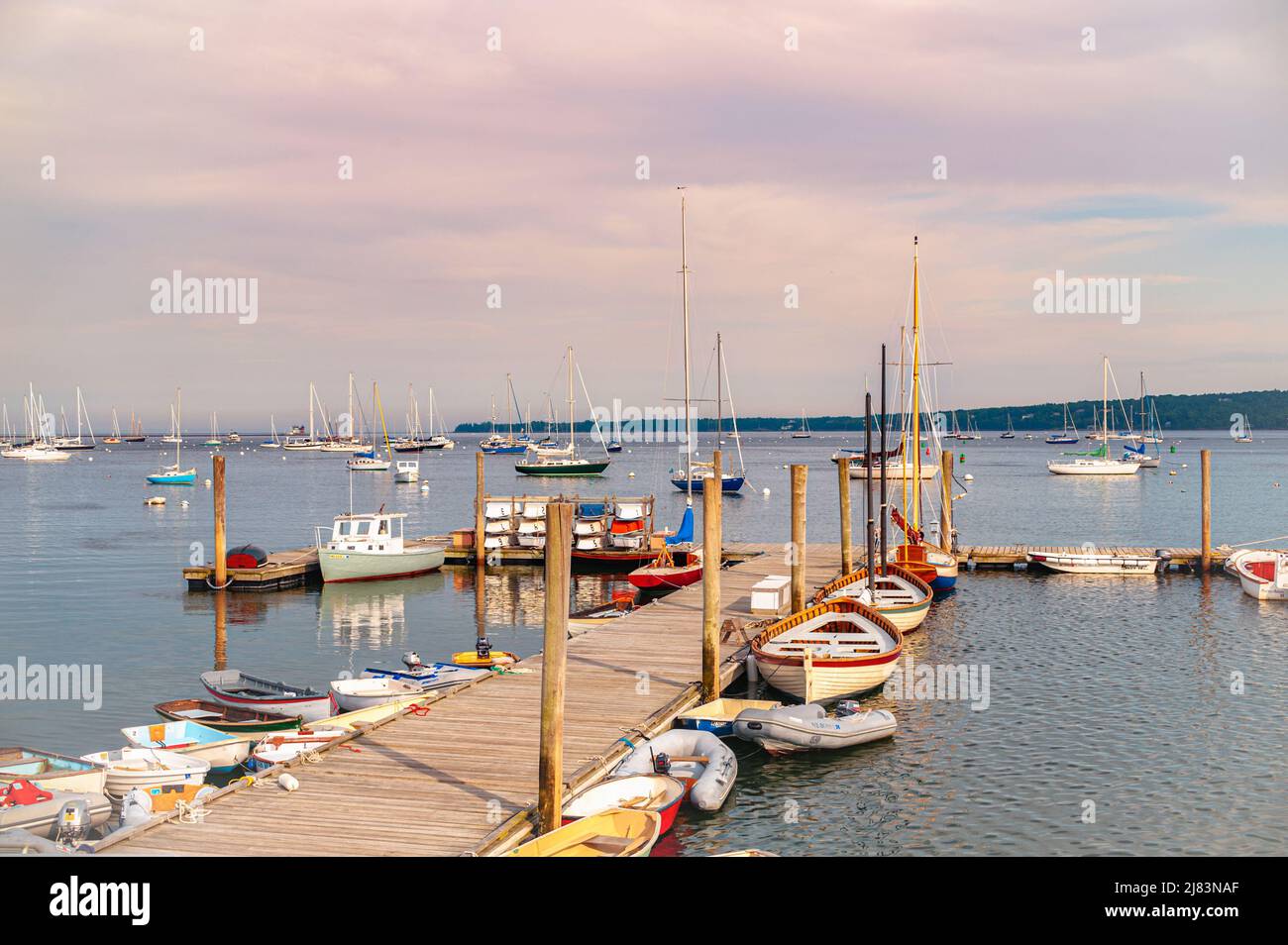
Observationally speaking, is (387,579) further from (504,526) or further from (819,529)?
(819,529)

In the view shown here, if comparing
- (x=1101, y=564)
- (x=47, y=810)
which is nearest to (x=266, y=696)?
(x=47, y=810)

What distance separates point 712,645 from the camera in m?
22.8

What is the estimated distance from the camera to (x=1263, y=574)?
39969 mm

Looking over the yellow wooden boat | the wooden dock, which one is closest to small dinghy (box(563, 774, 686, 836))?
the yellow wooden boat

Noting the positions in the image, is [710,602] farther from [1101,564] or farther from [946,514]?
[1101,564]

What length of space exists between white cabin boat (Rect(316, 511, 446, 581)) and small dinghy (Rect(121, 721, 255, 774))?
75.2 feet

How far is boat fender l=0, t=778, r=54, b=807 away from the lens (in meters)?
16.1

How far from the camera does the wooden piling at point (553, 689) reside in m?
14.6

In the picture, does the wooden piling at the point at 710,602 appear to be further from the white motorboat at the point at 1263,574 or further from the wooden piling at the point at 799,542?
the white motorboat at the point at 1263,574

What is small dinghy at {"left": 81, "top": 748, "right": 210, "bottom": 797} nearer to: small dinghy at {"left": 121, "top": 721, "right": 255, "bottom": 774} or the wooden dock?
small dinghy at {"left": 121, "top": 721, "right": 255, "bottom": 774}

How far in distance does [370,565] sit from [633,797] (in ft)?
103
